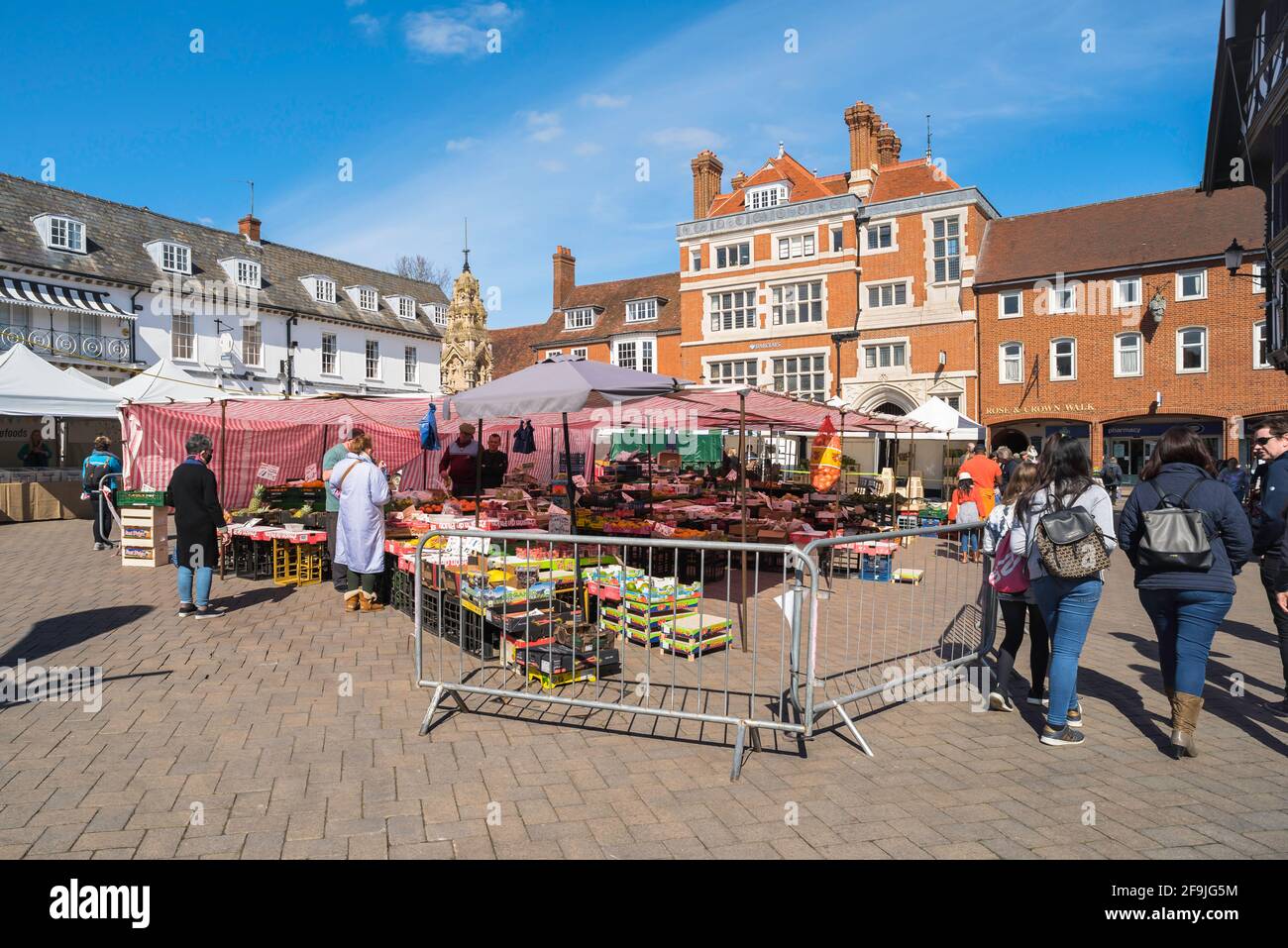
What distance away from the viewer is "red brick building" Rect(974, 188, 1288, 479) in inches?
1003

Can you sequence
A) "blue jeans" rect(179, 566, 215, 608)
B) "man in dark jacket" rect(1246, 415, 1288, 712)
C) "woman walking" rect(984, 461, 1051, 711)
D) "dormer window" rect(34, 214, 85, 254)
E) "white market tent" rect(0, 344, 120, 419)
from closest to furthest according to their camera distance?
"man in dark jacket" rect(1246, 415, 1288, 712) < "woman walking" rect(984, 461, 1051, 711) < "blue jeans" rect(179, 566, 215, 608) < "white market tent" rect(0, 344, 120, 419) < "dormer window" rect(34, 214, 85, 254)

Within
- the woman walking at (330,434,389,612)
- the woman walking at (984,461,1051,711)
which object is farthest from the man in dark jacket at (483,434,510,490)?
the woman walking at (984,461,1051,711)

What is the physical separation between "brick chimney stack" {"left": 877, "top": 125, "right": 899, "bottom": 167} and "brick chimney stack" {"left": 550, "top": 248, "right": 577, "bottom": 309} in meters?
19.1

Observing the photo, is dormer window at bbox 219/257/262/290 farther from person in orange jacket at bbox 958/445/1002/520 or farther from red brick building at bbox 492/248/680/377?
person in orange jacket at bbox 958/445/1002/520

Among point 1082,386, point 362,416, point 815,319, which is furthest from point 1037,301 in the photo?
point 362,416

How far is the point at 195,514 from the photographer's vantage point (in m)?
7.56

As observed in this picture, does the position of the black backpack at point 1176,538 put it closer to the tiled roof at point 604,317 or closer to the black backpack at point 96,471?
the black backpack at point 96,471

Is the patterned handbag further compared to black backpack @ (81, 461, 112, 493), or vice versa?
black backpack @ (81, 461, 112, 493)

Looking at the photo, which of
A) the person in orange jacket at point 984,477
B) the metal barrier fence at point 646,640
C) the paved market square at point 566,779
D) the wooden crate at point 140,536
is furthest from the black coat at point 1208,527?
the wooden crate at point 140,536

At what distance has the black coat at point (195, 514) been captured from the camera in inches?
297

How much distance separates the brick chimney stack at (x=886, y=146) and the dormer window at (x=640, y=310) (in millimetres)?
13099

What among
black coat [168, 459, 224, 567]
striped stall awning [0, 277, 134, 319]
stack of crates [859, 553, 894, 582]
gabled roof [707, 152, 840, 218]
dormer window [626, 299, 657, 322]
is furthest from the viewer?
dormer window [626, 299, 657, 322]

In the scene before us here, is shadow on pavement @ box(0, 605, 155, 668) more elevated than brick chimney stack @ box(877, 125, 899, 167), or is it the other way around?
brick chimney stack @ box(877, 125, 899, 167)
